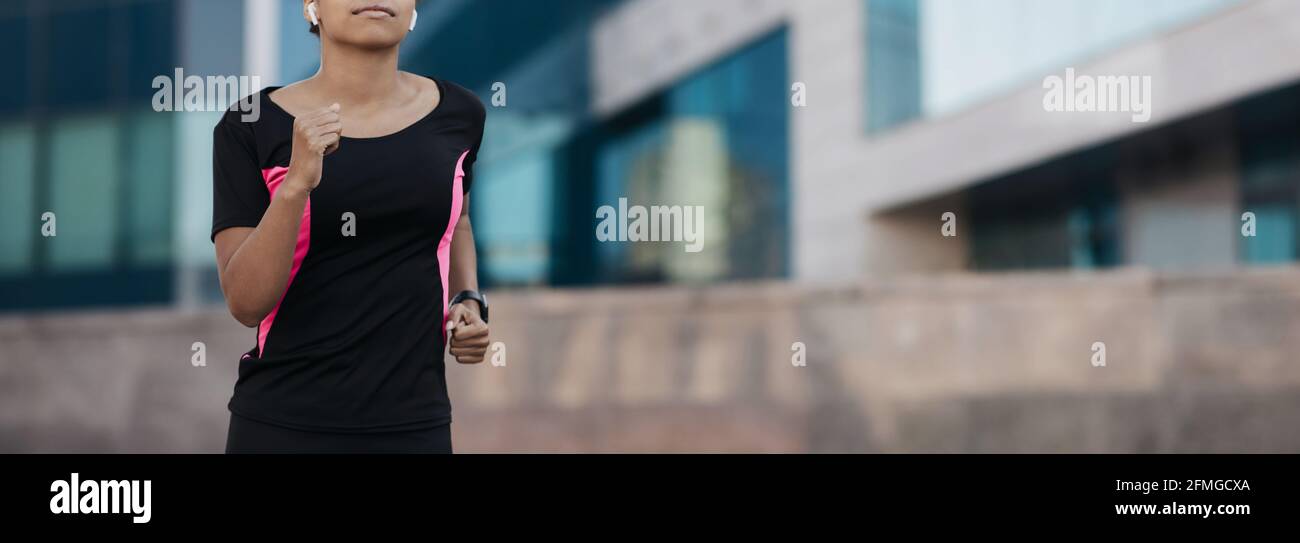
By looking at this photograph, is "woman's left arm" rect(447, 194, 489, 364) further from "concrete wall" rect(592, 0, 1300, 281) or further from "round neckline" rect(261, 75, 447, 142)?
"concrete wall" rect(592, 0, 1300, 281)

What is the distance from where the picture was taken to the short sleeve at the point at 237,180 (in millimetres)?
2305

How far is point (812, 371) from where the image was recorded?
10.6m

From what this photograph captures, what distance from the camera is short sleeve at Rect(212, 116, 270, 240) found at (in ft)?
7.56

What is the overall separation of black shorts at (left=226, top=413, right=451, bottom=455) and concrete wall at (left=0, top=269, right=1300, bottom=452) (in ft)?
26.9

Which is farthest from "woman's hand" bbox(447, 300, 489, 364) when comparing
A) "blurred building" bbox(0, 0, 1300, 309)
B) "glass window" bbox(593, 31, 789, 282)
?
"glass window" bbox(593, 31, 789, 282)

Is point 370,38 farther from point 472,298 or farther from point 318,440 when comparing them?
point 318,440

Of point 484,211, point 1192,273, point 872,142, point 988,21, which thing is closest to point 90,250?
point 484,211

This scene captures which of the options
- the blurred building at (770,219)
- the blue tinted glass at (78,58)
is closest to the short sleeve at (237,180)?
the blurred building at (770,219)

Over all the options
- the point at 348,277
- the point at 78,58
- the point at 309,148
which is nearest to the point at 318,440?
the point at 348,277

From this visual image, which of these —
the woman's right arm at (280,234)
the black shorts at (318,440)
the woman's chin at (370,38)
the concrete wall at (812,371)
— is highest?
the woman's chin at (370,38)

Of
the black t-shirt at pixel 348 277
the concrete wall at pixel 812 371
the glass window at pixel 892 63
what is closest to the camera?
the black t-shirt at pixel 348 277

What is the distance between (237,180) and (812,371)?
28.2 feet

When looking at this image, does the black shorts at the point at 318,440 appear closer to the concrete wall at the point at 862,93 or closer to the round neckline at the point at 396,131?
the round neckline at the point at 396,131
